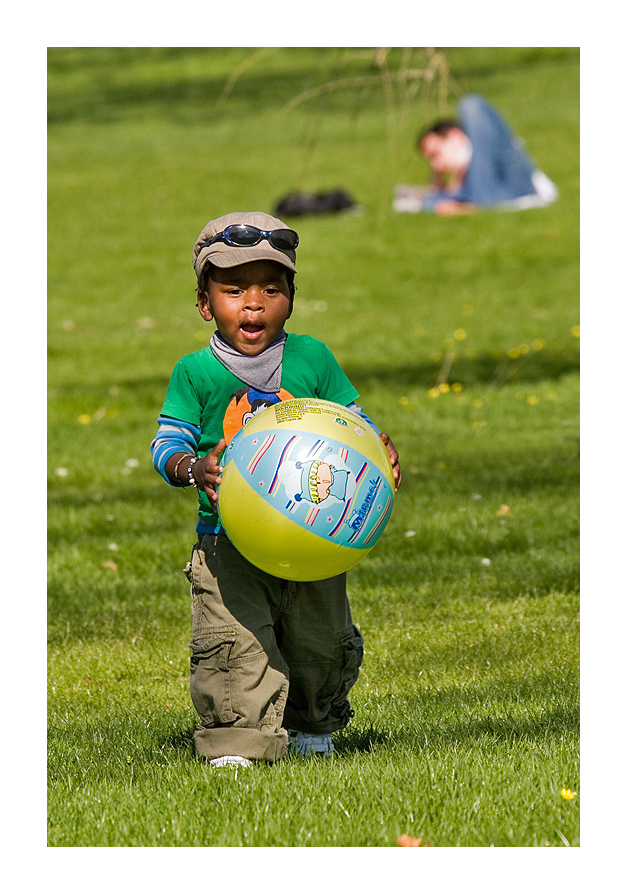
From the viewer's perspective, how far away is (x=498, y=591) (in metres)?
6.92

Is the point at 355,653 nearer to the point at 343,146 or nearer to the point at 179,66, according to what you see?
the point at 343,146

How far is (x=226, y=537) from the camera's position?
427 centimetres

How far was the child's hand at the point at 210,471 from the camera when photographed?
403 cm

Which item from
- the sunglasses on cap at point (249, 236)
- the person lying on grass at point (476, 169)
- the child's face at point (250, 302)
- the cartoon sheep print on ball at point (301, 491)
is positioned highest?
the person lying on grass at point (476, 169)

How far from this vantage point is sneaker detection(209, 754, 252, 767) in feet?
13.7

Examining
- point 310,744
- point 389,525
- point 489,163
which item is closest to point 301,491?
point 310,744

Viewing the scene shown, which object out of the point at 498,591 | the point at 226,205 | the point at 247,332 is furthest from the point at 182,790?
the point at 226,205

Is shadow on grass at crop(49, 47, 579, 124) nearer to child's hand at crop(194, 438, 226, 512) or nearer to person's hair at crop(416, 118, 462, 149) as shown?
person's hair at crop(416, 118, 462, 149)

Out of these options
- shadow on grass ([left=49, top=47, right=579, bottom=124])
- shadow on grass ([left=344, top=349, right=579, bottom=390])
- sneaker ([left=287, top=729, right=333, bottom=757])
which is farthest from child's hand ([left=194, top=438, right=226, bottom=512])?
shadow on grass ([left=49, top=47, right=579, bottom=124])

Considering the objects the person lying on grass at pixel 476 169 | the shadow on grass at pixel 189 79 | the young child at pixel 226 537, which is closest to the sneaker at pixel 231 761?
the young child at pixel 226 537

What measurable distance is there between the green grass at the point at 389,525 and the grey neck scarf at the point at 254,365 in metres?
1.33

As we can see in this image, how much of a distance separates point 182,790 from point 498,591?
3269 mm

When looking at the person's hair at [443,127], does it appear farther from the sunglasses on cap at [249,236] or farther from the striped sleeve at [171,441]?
the striped sleeve at [171,441]

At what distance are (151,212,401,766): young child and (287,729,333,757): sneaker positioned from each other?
0.16m
